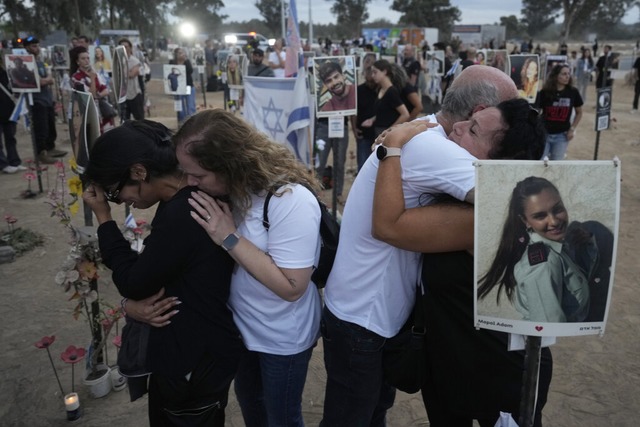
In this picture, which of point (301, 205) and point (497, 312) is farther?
point (301, 205)

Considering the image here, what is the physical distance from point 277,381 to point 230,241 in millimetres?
587

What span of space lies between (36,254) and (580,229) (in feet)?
17.3

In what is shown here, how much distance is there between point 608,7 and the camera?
246 ft

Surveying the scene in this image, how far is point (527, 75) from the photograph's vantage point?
772 centimetres

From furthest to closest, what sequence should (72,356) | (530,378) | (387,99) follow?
(387,99), (72,356), (530,378)

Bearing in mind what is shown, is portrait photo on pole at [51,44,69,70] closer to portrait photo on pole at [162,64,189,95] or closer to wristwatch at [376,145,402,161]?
portrait photo on pole at [162,64,189,95]

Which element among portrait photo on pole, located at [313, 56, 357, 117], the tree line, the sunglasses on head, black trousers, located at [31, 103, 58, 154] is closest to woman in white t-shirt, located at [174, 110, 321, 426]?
the sunglasses on head

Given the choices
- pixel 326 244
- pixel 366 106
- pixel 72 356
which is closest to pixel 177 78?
pixel 366 106

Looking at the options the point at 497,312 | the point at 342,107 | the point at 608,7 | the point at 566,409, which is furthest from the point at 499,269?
the point at 608,7

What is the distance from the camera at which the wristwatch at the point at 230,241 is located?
5.02ft

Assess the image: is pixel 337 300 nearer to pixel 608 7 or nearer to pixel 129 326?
pixel 129 326

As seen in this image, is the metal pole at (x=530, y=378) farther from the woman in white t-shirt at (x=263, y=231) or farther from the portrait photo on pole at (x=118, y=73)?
the portrait photo on pole at (x=118, y=73)

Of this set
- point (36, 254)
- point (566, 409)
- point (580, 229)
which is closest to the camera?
point (580, 229)

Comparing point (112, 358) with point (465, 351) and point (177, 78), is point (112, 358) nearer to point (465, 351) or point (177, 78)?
point (465, 351)
